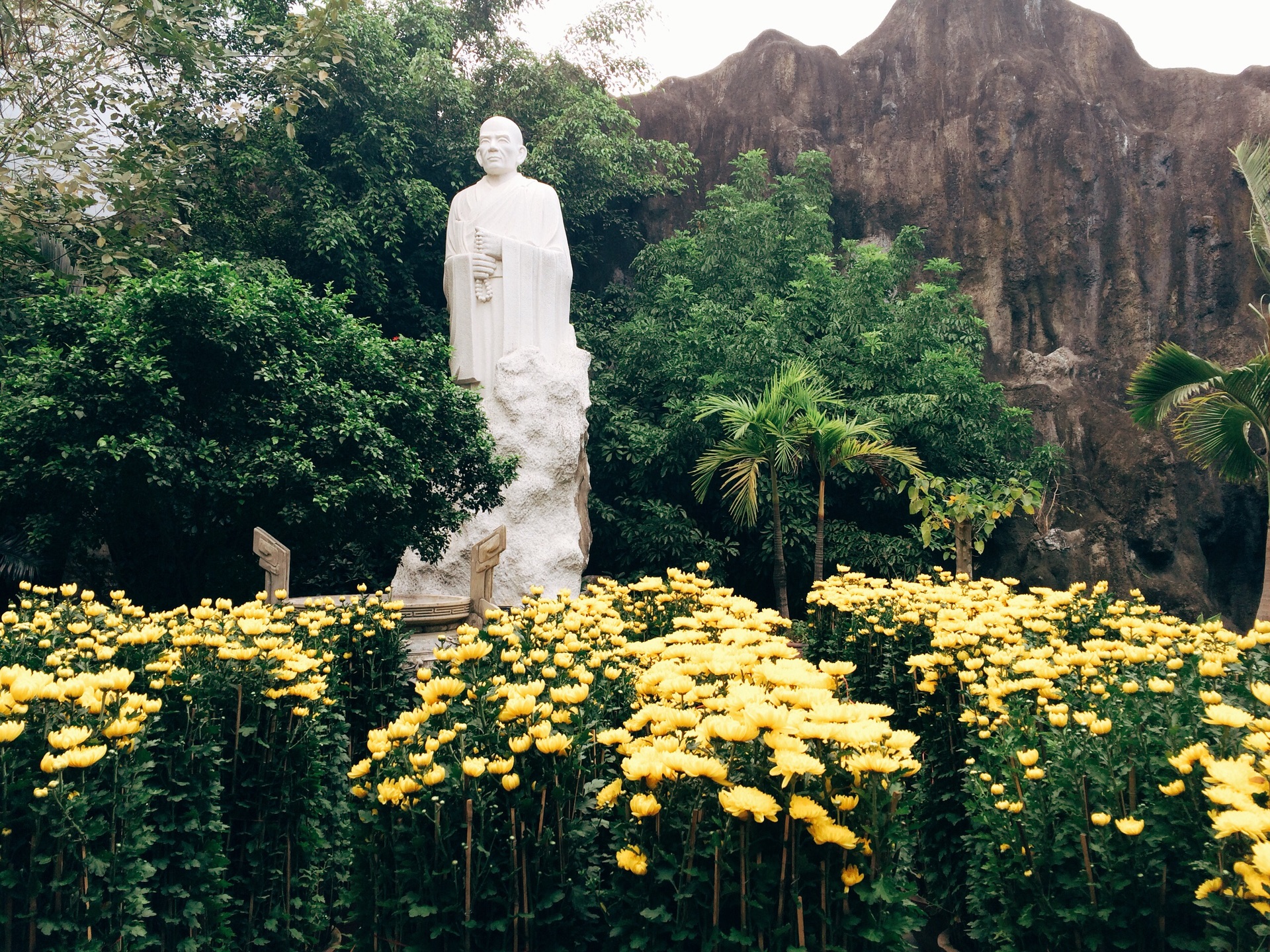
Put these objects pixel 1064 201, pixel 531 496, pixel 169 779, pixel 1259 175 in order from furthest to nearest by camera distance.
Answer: pixel 1064 201 < pixel 1259 175 < pixel 531 496 < pixel 169 779

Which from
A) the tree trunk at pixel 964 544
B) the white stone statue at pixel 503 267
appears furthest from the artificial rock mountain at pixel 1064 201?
the white stone statue at pixel 503 267

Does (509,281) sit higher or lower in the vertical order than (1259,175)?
lower

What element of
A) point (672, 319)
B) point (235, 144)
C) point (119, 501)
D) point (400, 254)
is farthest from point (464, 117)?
point (119, 501)

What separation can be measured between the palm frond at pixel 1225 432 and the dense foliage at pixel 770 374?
215 cm

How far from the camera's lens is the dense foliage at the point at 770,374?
32.4 ft

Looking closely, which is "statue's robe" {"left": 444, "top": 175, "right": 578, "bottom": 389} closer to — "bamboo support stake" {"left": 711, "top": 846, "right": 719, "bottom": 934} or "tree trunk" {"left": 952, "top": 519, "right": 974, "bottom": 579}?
"tree trunk" {"left": 952, "top": 519, "right": 974, "bottom": 579}

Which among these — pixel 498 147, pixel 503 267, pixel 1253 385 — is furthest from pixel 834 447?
pixel 498 147

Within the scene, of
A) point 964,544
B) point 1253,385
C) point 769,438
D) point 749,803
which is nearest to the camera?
point 749,803

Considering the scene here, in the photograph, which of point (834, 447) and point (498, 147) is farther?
point (498, 147)

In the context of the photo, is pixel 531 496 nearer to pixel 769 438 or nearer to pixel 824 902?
pixel 769 438

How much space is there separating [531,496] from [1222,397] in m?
6.71

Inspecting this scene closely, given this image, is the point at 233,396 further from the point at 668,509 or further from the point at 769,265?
the point at 769,265

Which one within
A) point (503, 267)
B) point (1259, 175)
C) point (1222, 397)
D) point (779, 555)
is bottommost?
point (779, 555)

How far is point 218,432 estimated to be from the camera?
6129 mm
